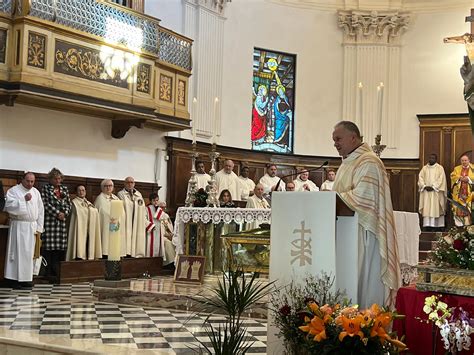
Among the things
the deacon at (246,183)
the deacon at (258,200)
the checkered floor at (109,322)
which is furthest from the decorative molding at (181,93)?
the checkered floor at (109,322)

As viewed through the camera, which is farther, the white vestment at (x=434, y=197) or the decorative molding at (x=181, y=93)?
the white vestment at (x=434, y=197)

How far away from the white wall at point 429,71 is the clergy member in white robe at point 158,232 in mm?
7265

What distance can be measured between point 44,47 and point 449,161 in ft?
34.9

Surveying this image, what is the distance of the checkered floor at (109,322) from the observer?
21.4 feet

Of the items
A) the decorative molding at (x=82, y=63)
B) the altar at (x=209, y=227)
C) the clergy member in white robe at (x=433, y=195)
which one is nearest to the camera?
the altar at (x=209, y=227)

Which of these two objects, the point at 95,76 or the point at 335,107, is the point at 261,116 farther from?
the point at 95,76

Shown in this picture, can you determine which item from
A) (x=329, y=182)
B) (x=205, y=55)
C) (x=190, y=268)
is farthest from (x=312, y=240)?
(x=205, y=55)

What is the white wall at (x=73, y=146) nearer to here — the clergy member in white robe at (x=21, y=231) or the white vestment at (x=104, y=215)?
the white vestment at (x=104, y=215)

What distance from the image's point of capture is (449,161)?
58.5 feet

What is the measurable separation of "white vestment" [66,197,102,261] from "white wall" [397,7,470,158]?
30.0ft

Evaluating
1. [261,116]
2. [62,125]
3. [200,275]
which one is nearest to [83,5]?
[62,125]

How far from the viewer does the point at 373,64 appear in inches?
742

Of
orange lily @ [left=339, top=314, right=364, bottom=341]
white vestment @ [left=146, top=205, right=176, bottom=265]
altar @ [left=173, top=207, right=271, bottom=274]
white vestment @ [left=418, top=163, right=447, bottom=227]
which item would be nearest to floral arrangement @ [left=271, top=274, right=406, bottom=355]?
orange lily @ [left=339, top=314, right=364, bottom=341]

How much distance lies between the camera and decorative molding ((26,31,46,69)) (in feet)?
36.4
